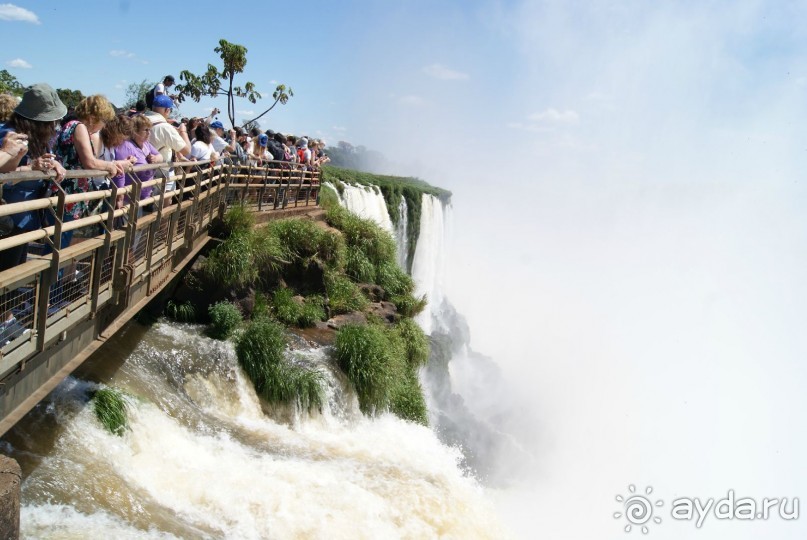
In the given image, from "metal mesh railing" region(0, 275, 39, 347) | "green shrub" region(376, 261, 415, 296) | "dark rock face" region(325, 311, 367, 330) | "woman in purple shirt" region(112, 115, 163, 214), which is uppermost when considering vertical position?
"woman in purple shirt" region(112, 115, 163, 214)

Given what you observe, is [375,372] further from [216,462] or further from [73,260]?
[73,260]

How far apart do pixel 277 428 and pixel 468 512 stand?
9.22ft

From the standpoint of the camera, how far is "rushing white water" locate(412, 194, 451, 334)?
3216cm

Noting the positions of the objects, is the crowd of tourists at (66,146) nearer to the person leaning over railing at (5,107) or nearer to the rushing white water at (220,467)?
the person leaning over railing at (5,107)

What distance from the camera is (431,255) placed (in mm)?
33750

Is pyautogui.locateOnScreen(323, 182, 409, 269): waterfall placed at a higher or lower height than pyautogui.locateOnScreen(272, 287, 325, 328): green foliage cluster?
higher

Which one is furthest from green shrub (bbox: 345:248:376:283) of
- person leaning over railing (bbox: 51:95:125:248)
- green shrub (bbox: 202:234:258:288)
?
person leaning over railing (bbox: 51:95:125:248)

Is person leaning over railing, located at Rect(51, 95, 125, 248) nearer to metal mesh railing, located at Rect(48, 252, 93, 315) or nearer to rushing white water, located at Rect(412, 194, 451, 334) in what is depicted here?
metal mesh railing, located at Rect(48, 252, 93, 315)

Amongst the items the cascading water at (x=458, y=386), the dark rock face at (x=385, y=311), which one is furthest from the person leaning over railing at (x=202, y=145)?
the cascading water at (x=458, y=386)

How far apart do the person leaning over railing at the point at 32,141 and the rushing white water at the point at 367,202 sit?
60.2ft

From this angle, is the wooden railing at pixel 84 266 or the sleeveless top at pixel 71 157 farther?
the sleeveless top at pixel 71 157

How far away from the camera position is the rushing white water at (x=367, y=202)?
24.2 m

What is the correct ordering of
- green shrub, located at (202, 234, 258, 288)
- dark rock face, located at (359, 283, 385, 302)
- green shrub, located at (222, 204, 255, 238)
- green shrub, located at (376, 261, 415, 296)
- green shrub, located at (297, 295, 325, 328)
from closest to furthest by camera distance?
green shrub, located at (202, 234, 258, 288) < green shrub, located at (222, 204, 255, 238) < green shrub, located at (297, 295, 325, 328) < dark rock face, located at (359, 283, 385, 302) < green shrub, located at (376, 261, 415, 296)

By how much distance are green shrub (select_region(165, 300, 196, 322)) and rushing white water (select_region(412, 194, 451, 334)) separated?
18.2 meters
